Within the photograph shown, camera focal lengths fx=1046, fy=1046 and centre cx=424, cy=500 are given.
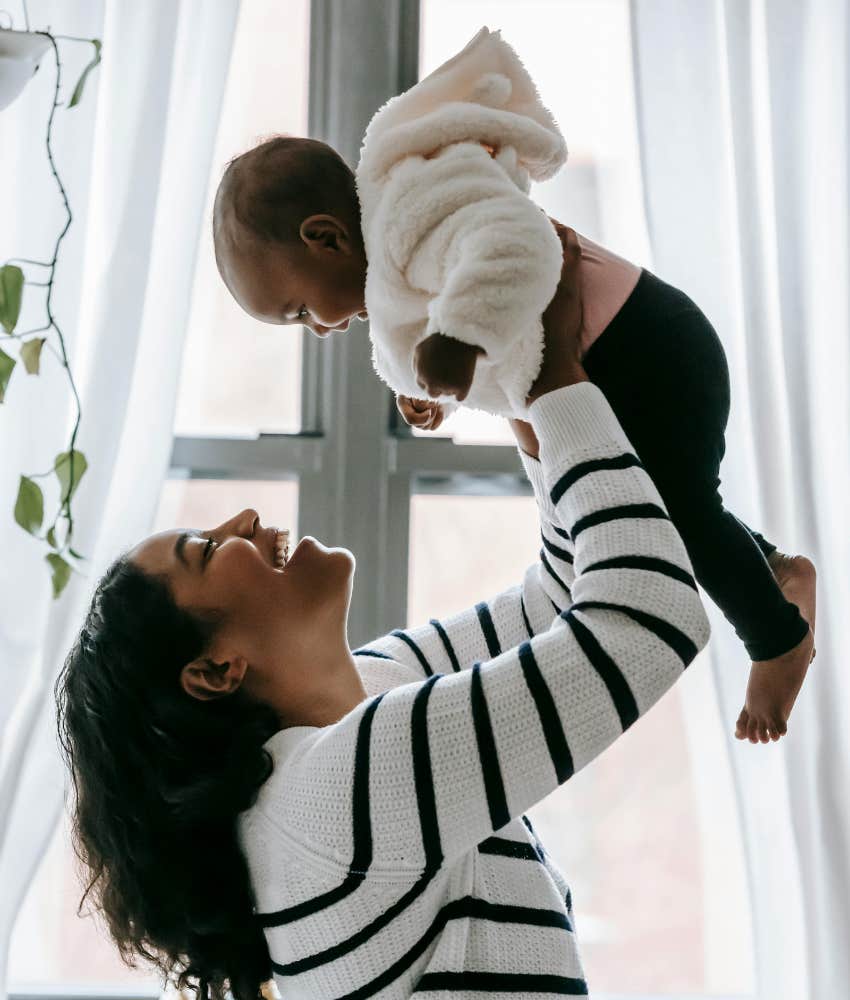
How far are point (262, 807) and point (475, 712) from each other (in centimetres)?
26

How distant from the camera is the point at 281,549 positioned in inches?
43.5

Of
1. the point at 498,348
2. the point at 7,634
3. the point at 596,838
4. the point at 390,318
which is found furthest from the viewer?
the point at 596,838

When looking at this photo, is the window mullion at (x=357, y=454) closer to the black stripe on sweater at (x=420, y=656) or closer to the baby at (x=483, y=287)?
the black stripe on sweater at (x=420, y=656)

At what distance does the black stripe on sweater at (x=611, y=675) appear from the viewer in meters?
0.83

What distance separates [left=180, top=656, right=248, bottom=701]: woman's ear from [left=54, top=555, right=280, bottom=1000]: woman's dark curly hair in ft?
0.04

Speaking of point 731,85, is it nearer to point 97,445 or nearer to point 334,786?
point 97,445

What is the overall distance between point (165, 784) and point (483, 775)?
1.12ft

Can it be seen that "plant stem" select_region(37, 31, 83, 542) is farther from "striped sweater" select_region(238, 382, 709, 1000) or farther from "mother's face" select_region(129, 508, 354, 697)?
"striped sweater" select_region(238, 382, 709, 1000)

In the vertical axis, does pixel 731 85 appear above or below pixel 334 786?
above

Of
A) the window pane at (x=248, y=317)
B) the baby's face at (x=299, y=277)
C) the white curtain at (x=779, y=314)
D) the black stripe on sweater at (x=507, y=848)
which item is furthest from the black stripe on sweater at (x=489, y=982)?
the window pane at (x=248, y=317)

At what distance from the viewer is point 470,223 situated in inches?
32.0

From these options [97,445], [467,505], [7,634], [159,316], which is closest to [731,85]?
[467,505]

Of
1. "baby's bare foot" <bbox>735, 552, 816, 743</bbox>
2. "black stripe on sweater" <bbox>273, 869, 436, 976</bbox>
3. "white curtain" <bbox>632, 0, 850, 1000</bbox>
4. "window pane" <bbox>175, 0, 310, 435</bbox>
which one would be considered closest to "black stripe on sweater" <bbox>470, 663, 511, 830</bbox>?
"black stripe on sweater" <bbox>273, 869, 436, 976</bbox>

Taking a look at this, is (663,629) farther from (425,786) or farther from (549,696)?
(425,786)
